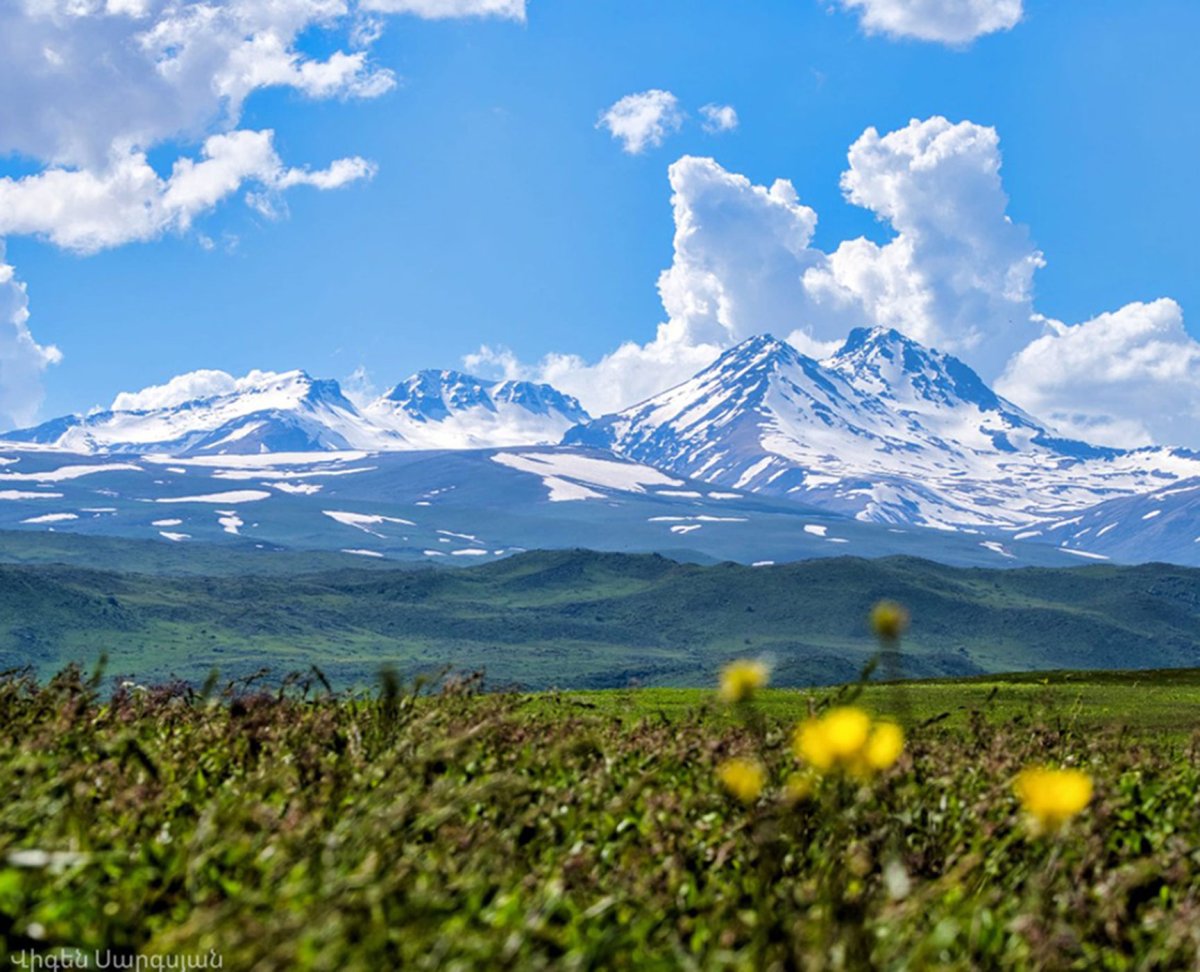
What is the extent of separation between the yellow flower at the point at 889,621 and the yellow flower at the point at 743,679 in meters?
0.38

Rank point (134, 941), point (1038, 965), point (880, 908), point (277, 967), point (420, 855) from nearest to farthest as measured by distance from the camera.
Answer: point (277, 967) → point (1038, 965) → point (134, 941) → point (880, 908) → point (420, 855)

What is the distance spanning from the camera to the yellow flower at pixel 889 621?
14.6 ft

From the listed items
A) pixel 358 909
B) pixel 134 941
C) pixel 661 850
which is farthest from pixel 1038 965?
pixel 134 941

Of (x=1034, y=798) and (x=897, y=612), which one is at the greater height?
(x=897, y=612)

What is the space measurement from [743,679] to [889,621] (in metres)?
0.50

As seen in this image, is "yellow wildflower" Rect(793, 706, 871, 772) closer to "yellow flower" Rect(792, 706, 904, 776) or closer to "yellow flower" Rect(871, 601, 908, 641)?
"yellow flower" Rect(792, 706, 904, 776)

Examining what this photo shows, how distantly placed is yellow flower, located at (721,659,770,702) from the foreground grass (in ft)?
2.90

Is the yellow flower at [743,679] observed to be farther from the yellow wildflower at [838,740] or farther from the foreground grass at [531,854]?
the foreground grass at [531,854]

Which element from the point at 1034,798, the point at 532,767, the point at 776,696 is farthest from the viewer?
the point at 776,696

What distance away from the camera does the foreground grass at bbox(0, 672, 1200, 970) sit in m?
5.75

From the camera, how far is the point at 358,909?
5.56 meters

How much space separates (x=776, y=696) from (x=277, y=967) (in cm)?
3048

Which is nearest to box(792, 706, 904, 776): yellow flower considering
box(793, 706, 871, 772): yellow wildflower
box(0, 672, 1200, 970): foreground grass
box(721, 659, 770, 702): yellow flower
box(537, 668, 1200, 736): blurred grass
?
box(793, 706, 871, 772): yellow wildflower

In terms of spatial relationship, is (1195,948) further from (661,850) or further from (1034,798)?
(661,850)
